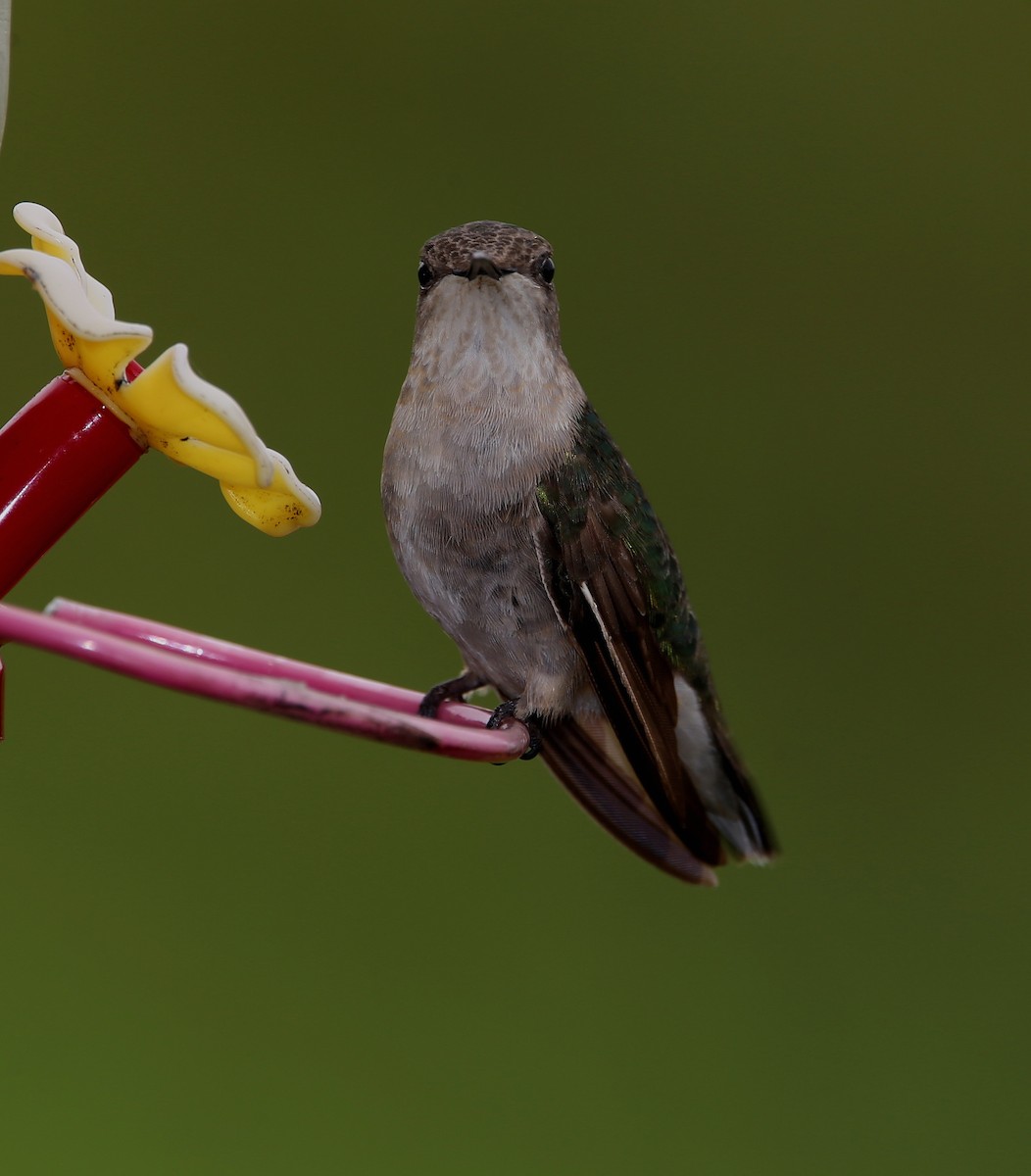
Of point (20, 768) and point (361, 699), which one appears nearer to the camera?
point (361, 699)

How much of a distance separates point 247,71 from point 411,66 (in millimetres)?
319

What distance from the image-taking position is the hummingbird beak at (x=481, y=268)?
1186 mm

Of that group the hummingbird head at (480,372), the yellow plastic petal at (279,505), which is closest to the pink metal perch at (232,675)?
the yellow plastic petal at (279,505)

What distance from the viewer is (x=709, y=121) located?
2.66 metres

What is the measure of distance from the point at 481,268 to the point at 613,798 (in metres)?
0.61

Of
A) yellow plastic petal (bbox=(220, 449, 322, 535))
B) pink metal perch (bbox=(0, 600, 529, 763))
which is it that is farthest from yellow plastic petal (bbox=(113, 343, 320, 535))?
pink metal perch (bbox=(0, 600, 529, 763))

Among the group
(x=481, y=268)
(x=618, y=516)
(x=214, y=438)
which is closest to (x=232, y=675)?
(x=214, y=438)

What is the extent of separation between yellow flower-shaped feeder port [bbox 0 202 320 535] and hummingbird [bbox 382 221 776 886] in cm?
36

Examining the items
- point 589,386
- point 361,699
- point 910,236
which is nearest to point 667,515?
point 589,386

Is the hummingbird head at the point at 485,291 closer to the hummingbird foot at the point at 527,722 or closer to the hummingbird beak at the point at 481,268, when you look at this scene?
the hummingbird beak at the point at 481,268

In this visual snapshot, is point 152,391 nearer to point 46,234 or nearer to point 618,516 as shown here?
point 46,234

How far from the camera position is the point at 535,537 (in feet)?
4.28

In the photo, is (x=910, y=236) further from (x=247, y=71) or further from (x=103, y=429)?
(x=103, y=429)

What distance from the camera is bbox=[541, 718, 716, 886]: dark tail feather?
1.45 metres
